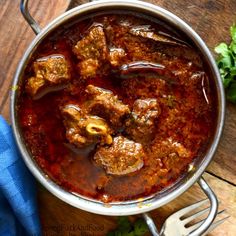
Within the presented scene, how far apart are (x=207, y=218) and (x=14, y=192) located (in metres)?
0.99

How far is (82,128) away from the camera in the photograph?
2711mm

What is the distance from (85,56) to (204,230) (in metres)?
0.98

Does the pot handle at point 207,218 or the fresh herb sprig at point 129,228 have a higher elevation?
the pot handle at point 207,218

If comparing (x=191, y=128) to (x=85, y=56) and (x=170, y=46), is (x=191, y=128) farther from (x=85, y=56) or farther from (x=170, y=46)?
(x=85, y=56)

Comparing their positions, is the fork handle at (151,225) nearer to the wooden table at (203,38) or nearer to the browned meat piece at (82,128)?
the wooden table at (203,38)

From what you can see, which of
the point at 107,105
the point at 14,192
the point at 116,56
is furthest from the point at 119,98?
the point at 14,192

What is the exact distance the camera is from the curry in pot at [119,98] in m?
2.71

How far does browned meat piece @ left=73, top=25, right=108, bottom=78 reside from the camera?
2682mm

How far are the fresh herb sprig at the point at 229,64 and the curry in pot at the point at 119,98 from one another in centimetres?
12

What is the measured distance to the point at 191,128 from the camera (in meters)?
2.77

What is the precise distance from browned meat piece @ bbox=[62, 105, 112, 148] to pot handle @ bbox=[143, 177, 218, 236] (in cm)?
43

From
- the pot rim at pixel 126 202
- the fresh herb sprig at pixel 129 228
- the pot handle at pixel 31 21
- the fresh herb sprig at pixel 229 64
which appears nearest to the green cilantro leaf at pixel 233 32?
the fresh herb sprig at pixel 229 64

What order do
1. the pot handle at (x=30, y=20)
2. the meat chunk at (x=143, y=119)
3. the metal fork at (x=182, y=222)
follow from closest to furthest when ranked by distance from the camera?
1. the pot handle at (x=30, y=20)
2. the meat chunk at (x=143, y=119)
3. the metal fork at (x=182, y=222)

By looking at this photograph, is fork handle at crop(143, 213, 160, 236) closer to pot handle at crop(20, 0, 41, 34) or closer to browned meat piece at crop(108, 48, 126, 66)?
browned meat piece at crop(108, 48, 126, 66)
